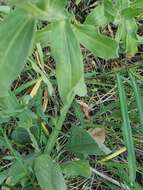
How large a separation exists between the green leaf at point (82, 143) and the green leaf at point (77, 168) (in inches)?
1.4

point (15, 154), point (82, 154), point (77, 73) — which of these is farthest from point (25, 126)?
point (77, 73)

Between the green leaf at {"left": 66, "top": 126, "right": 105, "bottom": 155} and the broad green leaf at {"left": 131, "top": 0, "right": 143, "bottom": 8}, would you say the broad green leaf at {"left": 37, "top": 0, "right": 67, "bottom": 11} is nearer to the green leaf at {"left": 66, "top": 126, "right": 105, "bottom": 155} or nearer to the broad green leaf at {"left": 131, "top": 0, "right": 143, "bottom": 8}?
the broad green leaf at {"left": 131, "top": 0, "right": 143, "bottom": 8}

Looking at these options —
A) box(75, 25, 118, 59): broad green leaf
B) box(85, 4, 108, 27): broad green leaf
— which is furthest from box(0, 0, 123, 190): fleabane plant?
box(85, 4, 108, 27): broad green leaf

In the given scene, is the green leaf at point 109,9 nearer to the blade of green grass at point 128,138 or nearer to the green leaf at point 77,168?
the blade of green grass at point 128,138

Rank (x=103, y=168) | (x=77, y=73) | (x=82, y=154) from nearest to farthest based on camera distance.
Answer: (x=77, y=73) < (x=82, y=154) < (x=103, y=168)

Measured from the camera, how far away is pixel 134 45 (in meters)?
1.16

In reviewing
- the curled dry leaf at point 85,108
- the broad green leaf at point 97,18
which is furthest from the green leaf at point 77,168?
the broad green leaf at point 97,18

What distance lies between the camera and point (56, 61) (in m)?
0.82

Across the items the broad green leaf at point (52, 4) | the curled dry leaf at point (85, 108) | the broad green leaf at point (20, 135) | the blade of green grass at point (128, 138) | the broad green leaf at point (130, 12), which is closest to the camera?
the broad green leaf at point (52, 4)

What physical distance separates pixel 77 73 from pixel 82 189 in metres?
0.63

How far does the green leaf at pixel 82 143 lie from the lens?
121 cm

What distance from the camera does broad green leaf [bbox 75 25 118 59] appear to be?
0.87 m

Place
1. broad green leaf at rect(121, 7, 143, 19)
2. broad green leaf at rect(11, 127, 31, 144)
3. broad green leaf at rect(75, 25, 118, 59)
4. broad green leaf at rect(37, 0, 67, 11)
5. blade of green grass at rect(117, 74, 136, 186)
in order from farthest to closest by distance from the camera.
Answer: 1. broad green leaf at rect(11, 127, 31, 144)
2. blade of green grass at rect(117, 74, 136, 186)
3. broad green leaf at rect(121, 7, 143, 19)
4. broad green leaf at rect(75, 25, 118, 59)
5. broad green leaf at rect(37, 0, 67, 11)

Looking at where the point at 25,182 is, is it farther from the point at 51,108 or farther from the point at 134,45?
the point at 134,45
